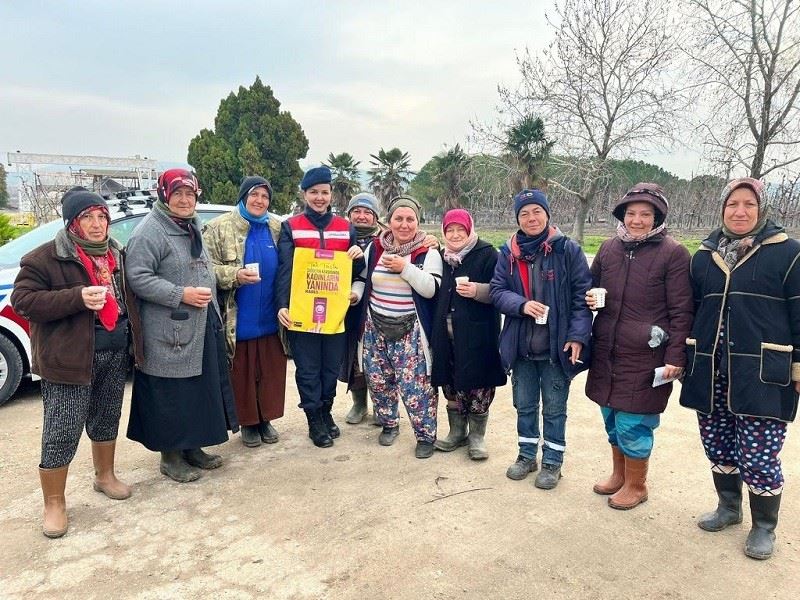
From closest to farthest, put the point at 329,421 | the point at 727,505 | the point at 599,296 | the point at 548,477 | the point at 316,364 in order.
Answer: the point at 727,505
the point at 599,296
the point at 548,477
the point at 316,364
the point at 329,421

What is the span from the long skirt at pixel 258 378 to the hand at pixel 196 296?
0.69m

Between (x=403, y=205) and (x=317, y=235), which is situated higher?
(x=403, y=205)

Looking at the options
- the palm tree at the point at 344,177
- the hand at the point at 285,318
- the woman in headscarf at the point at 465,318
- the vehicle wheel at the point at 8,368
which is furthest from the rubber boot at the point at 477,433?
the palm tree at the point at 344,177

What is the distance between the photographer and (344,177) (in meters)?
35.3

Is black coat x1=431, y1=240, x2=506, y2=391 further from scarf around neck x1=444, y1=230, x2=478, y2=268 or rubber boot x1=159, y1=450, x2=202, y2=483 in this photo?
rubber boot x1=159, y1=450, x2=202, y2=483

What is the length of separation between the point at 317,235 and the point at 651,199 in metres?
2.11

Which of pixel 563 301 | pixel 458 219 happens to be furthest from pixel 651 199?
pixel 458 219

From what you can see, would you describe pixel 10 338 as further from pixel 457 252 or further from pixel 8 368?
pixel 457 252

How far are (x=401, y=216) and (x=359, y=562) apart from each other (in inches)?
82.1

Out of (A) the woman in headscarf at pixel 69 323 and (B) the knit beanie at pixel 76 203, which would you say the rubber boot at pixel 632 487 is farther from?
(B) the knit beanie at pixel 76 203

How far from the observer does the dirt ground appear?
2.48m

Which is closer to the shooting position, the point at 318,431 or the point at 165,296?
the point at 165,296

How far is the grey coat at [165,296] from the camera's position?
315cm

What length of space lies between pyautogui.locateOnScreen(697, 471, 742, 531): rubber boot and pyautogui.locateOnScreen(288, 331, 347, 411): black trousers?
2.43m
